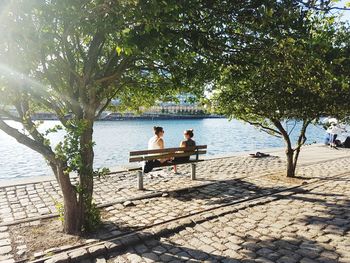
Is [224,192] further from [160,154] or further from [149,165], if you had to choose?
[149,165]

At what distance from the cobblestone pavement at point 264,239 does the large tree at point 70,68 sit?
176cm

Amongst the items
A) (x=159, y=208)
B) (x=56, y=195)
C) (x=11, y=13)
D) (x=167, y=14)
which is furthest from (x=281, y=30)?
(x=56, y=195)

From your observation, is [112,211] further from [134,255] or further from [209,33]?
[209,33]

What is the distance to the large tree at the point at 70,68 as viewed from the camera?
14.4 feet

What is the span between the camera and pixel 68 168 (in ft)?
18.6

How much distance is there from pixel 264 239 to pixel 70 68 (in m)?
4.84

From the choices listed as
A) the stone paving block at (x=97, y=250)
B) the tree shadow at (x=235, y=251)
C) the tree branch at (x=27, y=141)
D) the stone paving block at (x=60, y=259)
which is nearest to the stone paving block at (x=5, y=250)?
the stone paving block at (x=60, y=259)

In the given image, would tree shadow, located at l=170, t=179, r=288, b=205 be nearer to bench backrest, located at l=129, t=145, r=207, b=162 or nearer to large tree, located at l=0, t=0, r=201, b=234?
bench backrest, located at l=129, t=145, r=207, b=162

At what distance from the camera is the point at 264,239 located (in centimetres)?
624

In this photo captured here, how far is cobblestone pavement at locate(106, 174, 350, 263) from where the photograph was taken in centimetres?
552

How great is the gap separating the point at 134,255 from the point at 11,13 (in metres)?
4.12

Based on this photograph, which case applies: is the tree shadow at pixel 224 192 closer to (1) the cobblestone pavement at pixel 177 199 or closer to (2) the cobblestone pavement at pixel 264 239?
(1) the cobblestone pavement at pixel 177 199

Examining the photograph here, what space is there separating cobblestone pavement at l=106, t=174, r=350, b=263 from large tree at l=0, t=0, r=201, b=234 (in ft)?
5.77

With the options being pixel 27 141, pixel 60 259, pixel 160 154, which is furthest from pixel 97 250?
pixel 160 154
